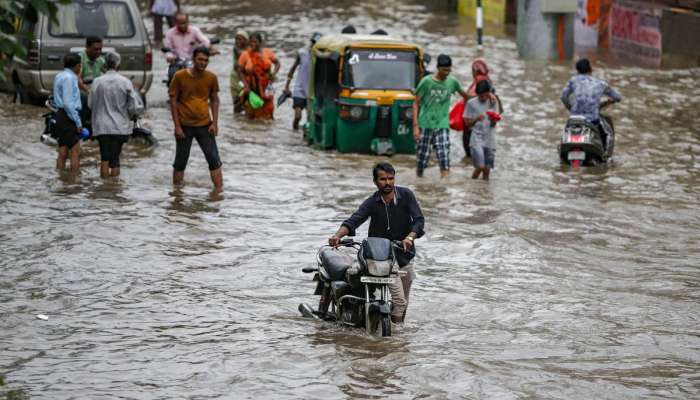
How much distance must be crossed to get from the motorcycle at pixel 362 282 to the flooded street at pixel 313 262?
169 millimetres

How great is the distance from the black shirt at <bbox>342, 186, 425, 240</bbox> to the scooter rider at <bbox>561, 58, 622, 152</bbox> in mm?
8634

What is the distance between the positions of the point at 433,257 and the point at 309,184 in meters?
4.20

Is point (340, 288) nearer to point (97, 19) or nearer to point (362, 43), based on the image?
point (362, 43)

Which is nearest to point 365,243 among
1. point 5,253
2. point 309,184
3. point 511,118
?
point 5,253

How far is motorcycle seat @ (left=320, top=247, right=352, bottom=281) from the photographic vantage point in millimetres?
10352

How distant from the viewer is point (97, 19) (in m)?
21.7

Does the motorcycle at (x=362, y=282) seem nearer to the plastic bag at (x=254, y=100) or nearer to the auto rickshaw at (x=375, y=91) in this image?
the auto rickshaw at (x=375, y=91)

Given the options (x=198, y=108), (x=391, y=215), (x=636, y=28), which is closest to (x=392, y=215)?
(x=391, y=215)

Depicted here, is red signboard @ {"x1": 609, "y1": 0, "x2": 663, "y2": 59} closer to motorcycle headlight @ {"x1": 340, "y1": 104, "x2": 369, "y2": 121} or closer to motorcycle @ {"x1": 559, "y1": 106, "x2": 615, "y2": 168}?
motorcycle @ {"x1": 559, "y1": 106, "x2": 615, "y2": 168}

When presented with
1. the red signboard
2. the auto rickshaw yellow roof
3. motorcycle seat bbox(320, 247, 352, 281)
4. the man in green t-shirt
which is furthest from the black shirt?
the red signboard

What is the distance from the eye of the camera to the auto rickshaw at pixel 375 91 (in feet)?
64.1

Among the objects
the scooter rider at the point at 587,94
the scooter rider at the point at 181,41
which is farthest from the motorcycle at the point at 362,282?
the scooter rider at the point at 181,41

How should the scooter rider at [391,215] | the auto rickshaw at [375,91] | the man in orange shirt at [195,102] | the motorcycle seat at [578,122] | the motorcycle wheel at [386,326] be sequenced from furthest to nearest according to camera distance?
the auto rickshaw at [375,91] → the motorcycle seat at [578,122] → the man in orange shirt at [195,102] → the scooter rider at [391,215] → the motorcycle wheel at [386,326]

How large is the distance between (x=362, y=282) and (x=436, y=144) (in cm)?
782
